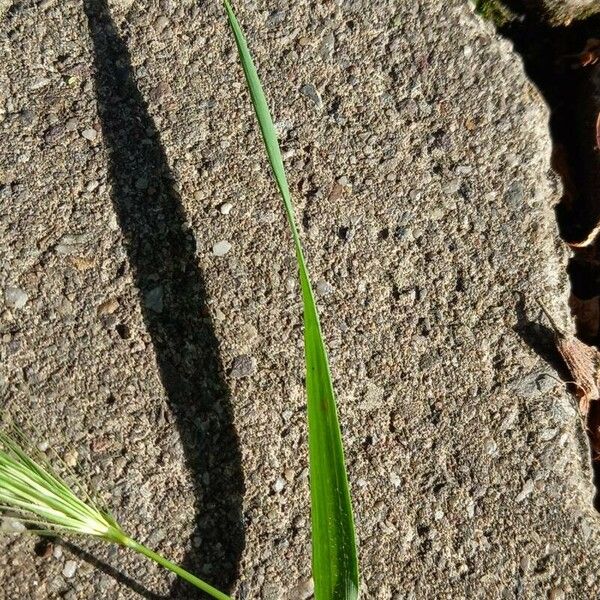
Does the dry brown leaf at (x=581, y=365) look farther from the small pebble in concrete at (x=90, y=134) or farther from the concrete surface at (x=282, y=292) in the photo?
the small pebble in concrete at (x=90, y=134)

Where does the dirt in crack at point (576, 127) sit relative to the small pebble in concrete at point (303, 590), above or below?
above

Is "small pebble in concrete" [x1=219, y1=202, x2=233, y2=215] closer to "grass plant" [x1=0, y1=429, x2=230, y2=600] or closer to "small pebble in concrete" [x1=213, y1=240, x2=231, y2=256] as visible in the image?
"small pebble in concrete" [x1=213, y1=240, x2=231, y2=256]

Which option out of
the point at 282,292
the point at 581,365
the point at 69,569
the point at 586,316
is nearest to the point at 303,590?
the point at 69,569

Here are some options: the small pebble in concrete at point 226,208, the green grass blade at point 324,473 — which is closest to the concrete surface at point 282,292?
the small pebble in concrete at point 226,208

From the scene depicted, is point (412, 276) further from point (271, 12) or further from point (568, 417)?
point (271, 12)

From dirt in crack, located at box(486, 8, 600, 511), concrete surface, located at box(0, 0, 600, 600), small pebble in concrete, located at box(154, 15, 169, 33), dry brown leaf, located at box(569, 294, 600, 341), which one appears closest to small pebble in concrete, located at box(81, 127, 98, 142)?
concrete surface, located at box(0, 0, 600, 600)

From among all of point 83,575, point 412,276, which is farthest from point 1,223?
point 412,276
